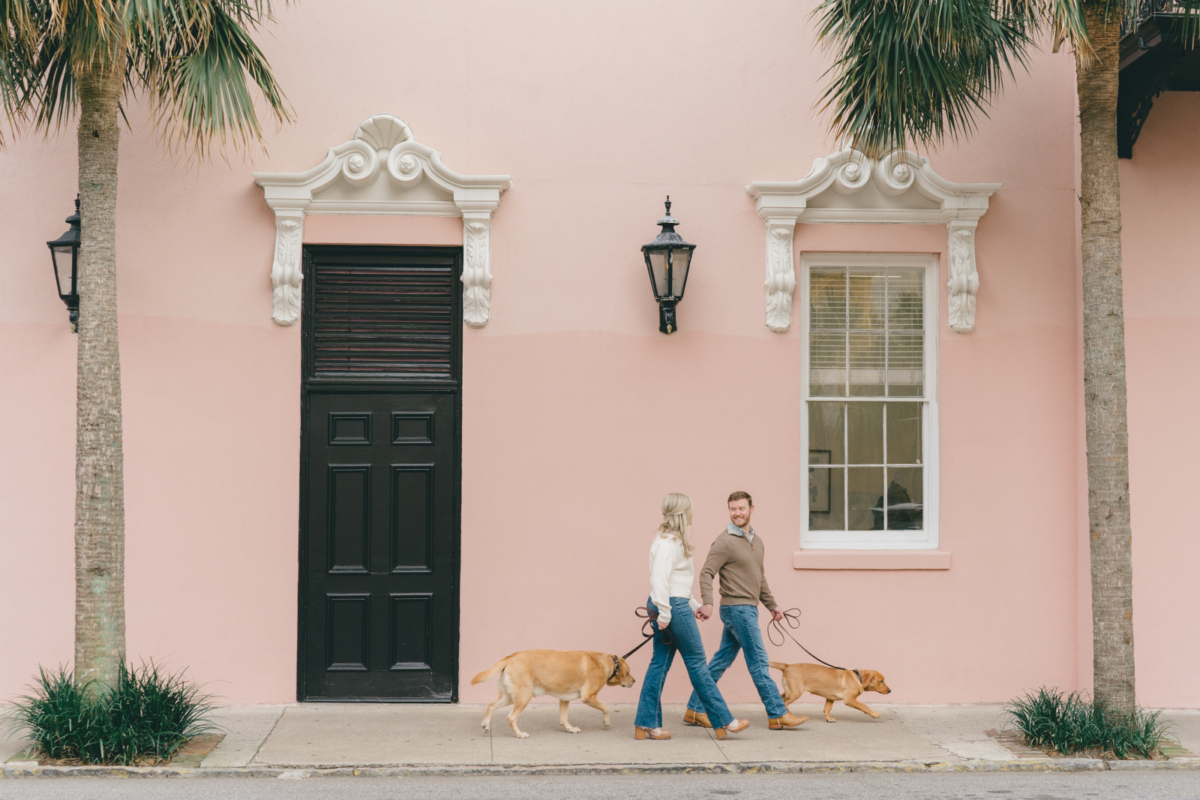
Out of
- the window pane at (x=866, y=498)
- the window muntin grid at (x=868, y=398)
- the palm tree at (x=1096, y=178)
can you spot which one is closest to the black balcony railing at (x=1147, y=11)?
the palm tree at (x=1096, y=178)

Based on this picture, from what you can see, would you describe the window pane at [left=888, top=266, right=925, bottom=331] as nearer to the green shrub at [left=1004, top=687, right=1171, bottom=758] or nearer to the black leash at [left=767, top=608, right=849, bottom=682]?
the black leash at [left=767, top=608, right=849, bottom=682]

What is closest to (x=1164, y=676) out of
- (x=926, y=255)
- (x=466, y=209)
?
(x=926, y=255)

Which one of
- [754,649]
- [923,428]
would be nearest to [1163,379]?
[923,428]

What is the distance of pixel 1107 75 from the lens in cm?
662

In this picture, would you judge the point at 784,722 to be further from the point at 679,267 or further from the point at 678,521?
the point at 679,267

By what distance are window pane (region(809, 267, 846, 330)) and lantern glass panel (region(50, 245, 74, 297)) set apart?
5540mm

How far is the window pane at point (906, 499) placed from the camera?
8141 millimetres

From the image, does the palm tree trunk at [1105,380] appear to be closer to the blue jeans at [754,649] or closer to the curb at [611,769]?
the curb at [611,769]

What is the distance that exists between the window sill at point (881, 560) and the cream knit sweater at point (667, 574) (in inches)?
60.3

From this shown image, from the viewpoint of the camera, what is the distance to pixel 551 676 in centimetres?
670

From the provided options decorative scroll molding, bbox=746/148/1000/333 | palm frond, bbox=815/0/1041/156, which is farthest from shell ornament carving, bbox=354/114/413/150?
palm frond, bbox=815/0/1041/156

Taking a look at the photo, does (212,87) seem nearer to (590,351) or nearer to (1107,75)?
(590,351)

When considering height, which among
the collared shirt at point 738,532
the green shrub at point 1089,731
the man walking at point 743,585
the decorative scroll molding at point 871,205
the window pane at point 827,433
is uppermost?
the decorative scroll molding at point 871,205

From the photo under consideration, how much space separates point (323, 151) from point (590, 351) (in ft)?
8.31
